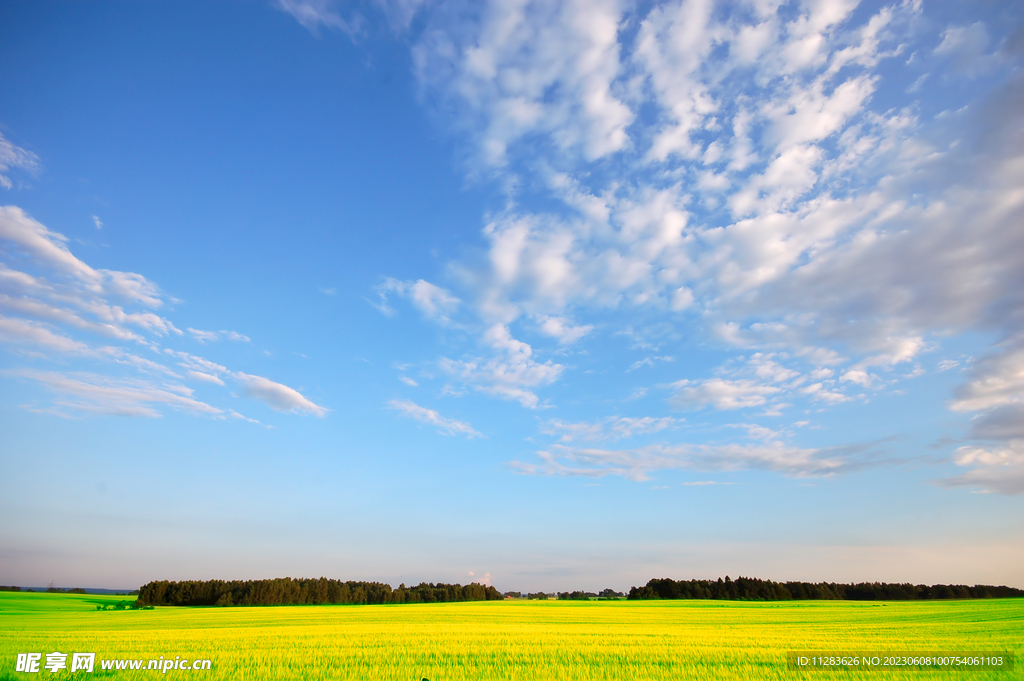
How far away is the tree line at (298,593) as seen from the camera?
342 feet

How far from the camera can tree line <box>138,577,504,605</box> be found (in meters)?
104

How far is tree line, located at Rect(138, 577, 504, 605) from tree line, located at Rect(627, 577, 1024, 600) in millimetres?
51145

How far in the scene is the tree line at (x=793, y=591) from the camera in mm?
117625

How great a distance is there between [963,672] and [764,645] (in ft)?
24.2

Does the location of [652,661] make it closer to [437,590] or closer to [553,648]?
[553,648]

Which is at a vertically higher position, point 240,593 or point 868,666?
point 868,666

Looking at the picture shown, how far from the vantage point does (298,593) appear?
381 ft

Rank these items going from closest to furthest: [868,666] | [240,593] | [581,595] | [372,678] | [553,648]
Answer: [372,678] → [868,666] → [553,648] → [240,593] → [581,595]

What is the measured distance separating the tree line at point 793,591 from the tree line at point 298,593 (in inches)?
2014

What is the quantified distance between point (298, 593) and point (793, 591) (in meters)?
128

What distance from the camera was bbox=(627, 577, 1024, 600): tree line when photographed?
118 metres

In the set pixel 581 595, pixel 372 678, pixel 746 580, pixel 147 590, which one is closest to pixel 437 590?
pixel 581 595

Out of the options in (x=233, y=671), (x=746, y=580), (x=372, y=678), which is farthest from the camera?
(x=746, y=580)

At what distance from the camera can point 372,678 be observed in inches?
465
